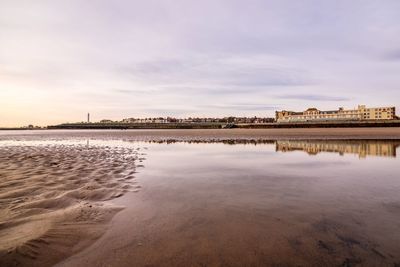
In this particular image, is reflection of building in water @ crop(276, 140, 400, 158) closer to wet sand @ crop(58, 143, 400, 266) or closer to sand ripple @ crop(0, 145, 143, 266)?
wet sand @ crop(58, 143, 400, 266)

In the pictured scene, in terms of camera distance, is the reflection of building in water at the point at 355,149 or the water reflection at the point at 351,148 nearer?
the reflection of building in water at the point at 355,149

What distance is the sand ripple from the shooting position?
3881mm

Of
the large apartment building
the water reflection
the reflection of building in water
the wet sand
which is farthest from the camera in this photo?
the large apartment building

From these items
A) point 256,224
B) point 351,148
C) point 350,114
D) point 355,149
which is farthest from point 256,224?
point 350,114

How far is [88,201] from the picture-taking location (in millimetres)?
6660

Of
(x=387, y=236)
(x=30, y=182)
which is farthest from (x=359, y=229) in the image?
(x=30, y=182)

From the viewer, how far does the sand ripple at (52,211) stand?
388 centimetres

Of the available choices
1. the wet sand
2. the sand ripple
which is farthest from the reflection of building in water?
the sand ripple

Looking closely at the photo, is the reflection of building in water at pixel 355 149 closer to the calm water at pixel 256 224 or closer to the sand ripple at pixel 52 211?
the calm water at pixel 256 224

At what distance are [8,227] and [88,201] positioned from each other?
79.1 inches

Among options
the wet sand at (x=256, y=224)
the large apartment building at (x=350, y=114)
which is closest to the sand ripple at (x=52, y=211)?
the wet sand at (x=256, y=224)

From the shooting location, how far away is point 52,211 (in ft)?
18.8

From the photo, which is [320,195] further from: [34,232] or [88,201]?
[34,232]

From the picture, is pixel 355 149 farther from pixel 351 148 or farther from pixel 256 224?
pixel 256 224
